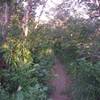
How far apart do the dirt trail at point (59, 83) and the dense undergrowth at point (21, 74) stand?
0.58 m

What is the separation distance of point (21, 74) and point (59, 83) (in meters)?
4.02

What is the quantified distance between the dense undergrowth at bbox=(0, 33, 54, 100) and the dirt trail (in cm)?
58

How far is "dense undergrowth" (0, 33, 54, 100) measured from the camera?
8695 mm

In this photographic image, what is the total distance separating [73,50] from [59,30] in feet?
12.3

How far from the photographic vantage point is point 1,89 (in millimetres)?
8844

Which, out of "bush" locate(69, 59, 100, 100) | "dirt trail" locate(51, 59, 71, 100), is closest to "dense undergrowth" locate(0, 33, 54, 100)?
"dirt trail" locate(51, 59, 71, 100)

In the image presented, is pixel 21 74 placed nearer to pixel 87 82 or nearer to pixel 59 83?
pixel 87 82

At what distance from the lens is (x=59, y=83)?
13344mm

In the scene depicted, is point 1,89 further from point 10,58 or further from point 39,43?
point 39,43

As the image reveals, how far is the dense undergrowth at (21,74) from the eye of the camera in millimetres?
8695

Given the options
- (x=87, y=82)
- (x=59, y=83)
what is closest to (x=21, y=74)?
(x=87, y=82)

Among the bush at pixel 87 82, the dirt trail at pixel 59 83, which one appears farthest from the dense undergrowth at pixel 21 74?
the bush at pixel 87 82

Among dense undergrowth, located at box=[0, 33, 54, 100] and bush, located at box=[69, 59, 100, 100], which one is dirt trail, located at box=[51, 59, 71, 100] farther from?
bush, located at box=[69, 59, 100, 100]

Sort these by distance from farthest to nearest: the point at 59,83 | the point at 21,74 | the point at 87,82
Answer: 1. the point at 59,83
2. the point at 21,74
3. the point at 87,82
